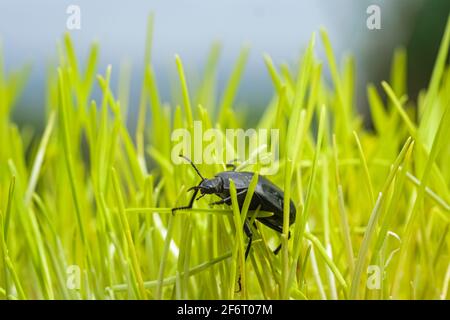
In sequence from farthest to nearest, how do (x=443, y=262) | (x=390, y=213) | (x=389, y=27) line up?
(x=389, y=27) < (x=443, y=262) < (x=390, y=213)

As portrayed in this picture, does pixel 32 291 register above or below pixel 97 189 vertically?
below

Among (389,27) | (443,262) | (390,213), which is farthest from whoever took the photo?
(389,27)

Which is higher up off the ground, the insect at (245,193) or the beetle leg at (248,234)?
the insect at (245,193)

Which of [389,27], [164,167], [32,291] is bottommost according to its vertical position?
[32,291]

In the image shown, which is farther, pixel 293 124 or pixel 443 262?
pixel 443 262

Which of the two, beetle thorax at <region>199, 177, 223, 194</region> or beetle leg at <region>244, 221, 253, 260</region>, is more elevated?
beetle thorax at <region>199, 177, 223, 194</region>

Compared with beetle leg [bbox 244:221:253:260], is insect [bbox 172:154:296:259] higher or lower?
higher

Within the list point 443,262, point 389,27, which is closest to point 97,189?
point 443,262

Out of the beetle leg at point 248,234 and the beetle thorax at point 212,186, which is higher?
the beetle thorax at point 212,186

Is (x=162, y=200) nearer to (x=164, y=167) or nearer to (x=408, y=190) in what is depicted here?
(x=164, y=167)
